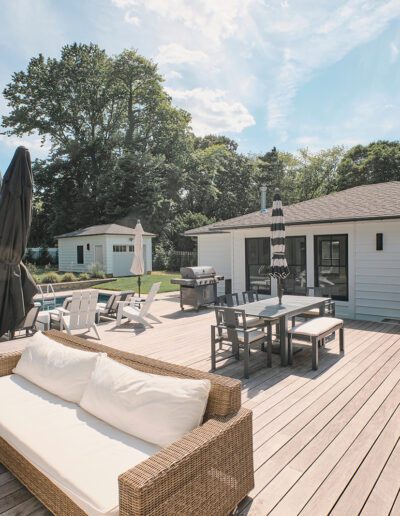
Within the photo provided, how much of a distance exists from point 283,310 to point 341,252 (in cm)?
438

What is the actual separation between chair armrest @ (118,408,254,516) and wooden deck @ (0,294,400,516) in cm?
37

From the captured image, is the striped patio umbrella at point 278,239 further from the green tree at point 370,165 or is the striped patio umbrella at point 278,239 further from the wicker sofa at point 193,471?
the green tree at point 370,165

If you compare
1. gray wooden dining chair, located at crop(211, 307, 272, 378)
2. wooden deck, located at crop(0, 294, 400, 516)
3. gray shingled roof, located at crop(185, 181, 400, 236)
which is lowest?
wooden deck, located at crop(0, 294, 400, 516)

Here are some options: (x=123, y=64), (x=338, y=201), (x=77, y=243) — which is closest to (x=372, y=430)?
(x=338, y=201)

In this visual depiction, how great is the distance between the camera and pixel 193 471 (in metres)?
1.82

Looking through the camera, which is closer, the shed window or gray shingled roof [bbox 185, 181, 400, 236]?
gray shingled roof [bbox 185, 181, 400, 236]

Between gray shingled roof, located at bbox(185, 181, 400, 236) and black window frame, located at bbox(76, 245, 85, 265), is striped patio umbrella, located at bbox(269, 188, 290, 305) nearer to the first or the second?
gray shingled roof, located at bbox(185, 181, 400, 236)

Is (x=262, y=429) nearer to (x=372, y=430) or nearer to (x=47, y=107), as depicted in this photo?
(x=372, y=430)

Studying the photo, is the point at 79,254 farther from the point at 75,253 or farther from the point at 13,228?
the point at 13,228

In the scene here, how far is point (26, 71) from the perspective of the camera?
29641 millimetres

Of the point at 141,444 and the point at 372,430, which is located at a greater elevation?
the point at 141,444

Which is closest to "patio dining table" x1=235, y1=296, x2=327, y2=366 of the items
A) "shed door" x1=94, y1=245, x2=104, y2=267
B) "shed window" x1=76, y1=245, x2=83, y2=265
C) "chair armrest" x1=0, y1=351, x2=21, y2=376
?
"chair armrest" x1=0, y1=351, x2=21, y2=376

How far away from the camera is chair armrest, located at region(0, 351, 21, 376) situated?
3.53 m

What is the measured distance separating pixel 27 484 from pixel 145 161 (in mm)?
29262
